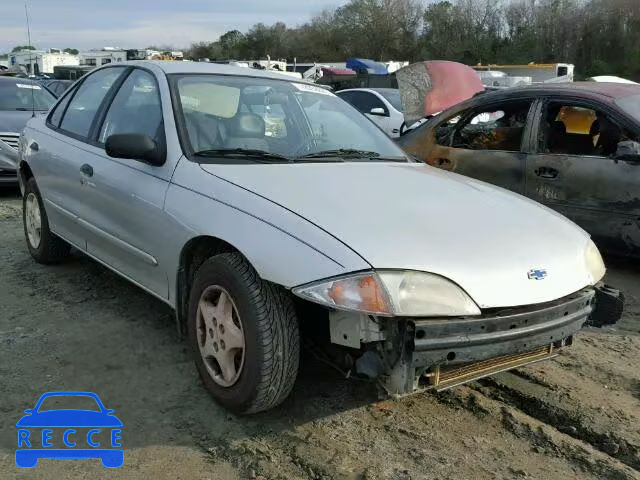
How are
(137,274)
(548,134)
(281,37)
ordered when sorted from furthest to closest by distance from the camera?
1. (281,37)
2. (548,134)
3. (137,274)

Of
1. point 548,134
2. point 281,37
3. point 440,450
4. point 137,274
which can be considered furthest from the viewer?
point 281,37

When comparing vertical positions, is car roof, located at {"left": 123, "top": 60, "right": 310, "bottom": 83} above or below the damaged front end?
above

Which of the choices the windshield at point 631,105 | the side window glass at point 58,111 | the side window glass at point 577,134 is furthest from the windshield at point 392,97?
the side window glass at point 58,111

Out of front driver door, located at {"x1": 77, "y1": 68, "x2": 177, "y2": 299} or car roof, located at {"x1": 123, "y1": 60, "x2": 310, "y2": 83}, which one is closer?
front driver door, located at {"x1": 77, "y1": 68, "x2": 177, "y2": 299}

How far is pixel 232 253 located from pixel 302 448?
86 cm

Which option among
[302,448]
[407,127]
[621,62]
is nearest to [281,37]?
[621,62]

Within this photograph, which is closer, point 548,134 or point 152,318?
point 152,318

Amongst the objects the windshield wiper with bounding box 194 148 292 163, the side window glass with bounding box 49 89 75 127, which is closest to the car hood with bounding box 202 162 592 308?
the windshield wiper with bounding box 194 148 292 163

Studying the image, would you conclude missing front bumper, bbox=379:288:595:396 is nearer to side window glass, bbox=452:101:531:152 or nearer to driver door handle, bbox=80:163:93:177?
driver door handle, bbox=80:163:93:177

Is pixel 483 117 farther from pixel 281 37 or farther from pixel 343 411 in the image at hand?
pixel 281 37

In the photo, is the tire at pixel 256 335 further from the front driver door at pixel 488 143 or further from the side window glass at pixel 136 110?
the front driver door at pixel 488 143

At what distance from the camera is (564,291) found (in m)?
2.72

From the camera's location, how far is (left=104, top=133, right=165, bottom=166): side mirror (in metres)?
3.26

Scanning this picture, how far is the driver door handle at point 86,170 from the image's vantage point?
3.95 m
